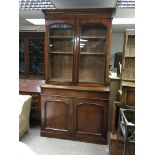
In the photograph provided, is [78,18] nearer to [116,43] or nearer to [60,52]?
[60,52]

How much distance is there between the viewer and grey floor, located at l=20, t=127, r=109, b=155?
2564mm

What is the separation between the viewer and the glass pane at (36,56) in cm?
374

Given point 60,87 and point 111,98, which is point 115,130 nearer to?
point 111,98

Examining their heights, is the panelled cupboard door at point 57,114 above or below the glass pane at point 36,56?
below

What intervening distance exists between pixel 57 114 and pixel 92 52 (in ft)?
4.09

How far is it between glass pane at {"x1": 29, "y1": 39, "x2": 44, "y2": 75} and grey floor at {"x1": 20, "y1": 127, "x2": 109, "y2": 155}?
1405mm

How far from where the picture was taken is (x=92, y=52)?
3.12 metres

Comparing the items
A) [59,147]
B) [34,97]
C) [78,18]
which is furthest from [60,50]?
[59,147]

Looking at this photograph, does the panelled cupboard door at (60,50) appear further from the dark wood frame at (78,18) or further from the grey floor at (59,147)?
the grey floor at (59,147)

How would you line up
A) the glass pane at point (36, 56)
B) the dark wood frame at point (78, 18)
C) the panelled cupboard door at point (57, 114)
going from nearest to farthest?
1. the dark wood frame at point (78, 18)
2. the panelled cupboard door at point (57, 114)
3. the glass pane at point (36, 56)

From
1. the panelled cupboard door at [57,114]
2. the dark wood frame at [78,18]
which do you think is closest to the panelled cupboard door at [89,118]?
the panelled cupboard door at [57,114]

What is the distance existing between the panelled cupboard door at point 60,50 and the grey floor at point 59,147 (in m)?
1.02

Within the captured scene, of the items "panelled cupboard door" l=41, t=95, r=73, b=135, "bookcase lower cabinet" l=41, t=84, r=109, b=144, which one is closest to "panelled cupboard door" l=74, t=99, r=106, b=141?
"bookcase lower cabinet" l=41, t=84, r=109, b=144
